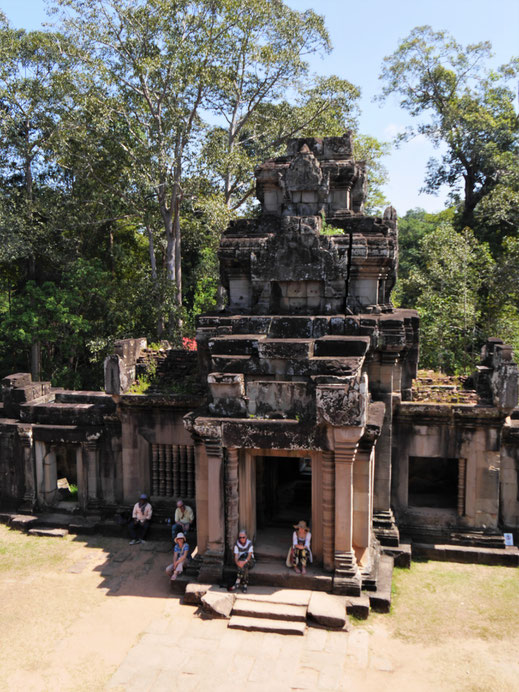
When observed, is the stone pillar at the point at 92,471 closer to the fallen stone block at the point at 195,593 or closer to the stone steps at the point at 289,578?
the fallen stone block at the point at 195,593

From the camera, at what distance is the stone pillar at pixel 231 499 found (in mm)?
12175

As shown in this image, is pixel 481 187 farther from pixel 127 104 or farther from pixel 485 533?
pixel 485 533

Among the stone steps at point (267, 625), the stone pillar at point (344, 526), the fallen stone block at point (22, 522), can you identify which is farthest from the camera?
the fallen stone block at point (22, 522)

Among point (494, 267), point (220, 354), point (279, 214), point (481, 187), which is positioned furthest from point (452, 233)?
point (220, 354)

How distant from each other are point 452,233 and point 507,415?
53.7ft

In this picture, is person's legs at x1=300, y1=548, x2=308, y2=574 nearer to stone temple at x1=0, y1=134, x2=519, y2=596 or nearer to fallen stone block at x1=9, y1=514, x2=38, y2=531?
stone temple at x1=0, y1=134, x2=519, y2=596

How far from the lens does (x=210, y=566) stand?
12398 mm

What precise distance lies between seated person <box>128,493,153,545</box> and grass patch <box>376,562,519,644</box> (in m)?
6.60

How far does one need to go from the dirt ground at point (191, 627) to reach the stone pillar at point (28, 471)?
2405 mm

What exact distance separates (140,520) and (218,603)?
466 centimetres

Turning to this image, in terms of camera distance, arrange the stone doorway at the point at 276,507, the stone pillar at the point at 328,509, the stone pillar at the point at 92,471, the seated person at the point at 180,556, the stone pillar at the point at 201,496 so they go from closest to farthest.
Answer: the stone pillar at the point at 328,509 < the stone pillar at the point at 201,496 < the seated person at the point at 180,556 < the stone doorway at the point at 276,507 < the stone pillar at the point at 92,471

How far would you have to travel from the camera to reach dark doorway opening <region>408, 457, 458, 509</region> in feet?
55.7

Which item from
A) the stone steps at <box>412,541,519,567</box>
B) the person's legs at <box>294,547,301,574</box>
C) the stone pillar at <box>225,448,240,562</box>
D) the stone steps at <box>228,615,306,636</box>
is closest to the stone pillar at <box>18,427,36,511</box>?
the stone pillar at <box>225,448,240,562</box>

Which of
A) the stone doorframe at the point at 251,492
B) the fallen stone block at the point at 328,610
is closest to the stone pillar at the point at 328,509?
the stone doorframe at the point at 251,492
